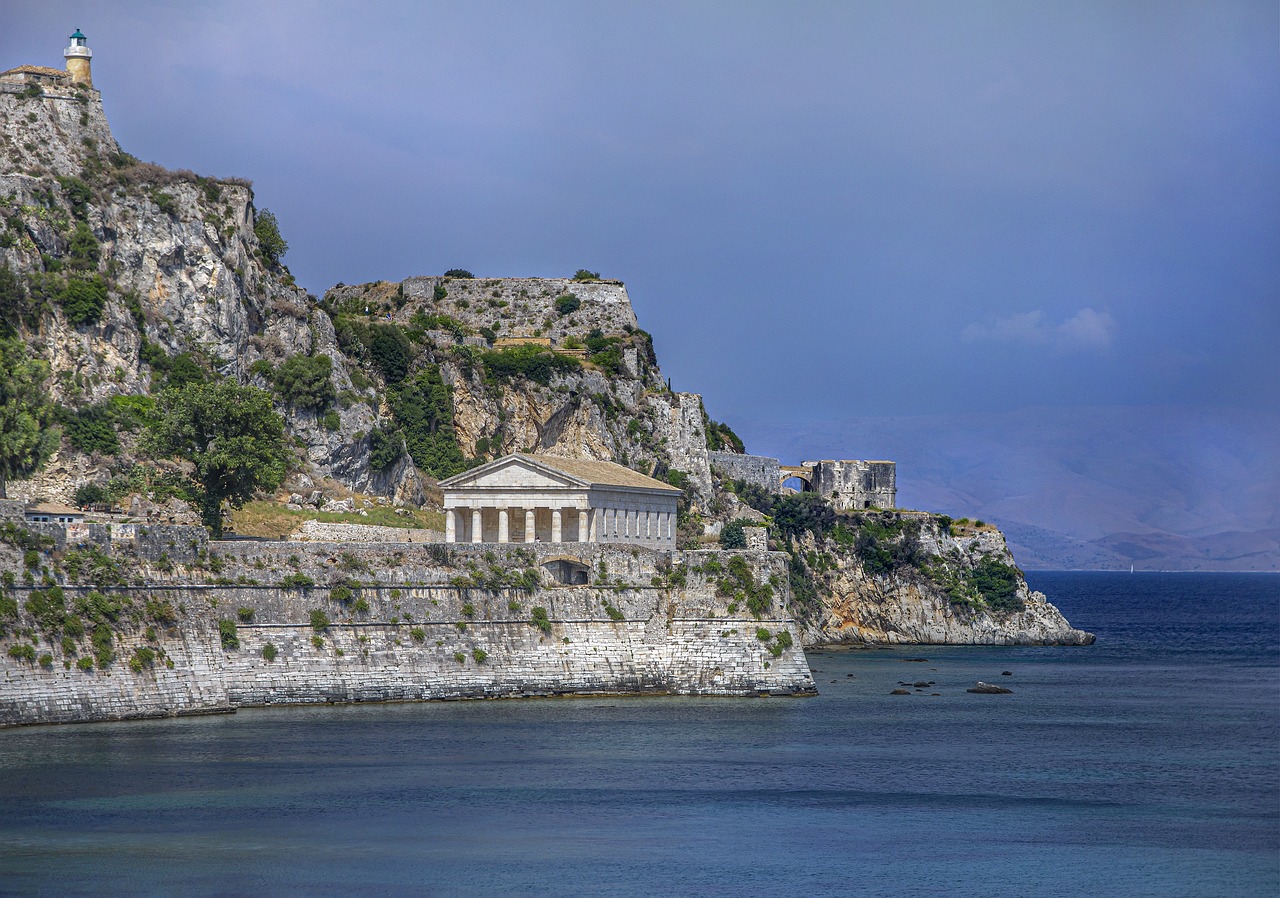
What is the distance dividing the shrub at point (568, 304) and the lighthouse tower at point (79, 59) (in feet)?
136

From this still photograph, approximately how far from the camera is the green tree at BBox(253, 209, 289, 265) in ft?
350

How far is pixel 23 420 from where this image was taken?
73.9 metres

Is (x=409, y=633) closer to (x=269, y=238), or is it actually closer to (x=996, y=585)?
(x=269, y=238)

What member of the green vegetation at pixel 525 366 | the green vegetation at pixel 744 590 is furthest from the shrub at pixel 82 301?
the green vegetation at pixel 744 590

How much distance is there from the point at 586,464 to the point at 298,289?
2770 cm

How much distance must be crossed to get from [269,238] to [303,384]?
12.4m

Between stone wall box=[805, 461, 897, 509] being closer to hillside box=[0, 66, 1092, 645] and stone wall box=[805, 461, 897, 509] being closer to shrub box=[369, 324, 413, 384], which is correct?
hillside box=[0, 66, 1092, 645]

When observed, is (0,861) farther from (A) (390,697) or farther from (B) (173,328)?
(B) (173,328)

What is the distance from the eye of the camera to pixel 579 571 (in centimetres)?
7219

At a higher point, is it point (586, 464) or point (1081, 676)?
point (586, 464)

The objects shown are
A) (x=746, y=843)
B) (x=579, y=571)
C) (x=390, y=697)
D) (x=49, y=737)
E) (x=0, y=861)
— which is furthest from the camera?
(x=579, y=571)

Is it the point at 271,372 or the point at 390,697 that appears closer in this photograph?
the point at 390,697

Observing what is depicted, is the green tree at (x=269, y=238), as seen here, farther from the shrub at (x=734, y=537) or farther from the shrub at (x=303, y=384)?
the shrub at (x=734, y=537)

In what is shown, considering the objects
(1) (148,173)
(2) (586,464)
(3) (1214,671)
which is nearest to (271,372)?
(1) (148,173)
